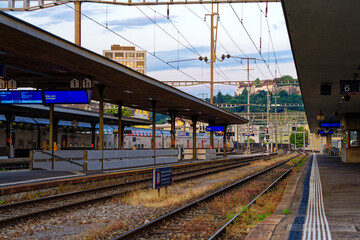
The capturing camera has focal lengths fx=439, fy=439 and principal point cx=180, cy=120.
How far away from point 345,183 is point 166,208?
9.52 m

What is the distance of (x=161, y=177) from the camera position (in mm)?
13641

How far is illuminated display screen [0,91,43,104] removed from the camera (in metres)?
19.7

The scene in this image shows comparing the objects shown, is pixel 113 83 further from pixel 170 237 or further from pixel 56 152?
pixel 170 237

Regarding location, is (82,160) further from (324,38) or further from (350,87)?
(324,38)

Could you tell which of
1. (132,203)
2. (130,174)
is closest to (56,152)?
(130,174)

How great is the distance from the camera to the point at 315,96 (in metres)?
26.7

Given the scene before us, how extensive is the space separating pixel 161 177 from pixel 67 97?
8.24 metres

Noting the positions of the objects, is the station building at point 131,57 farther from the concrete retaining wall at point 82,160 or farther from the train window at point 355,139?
the concrete retaining wall at point 82,160

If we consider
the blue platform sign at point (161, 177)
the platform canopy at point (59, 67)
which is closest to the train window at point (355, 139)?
the platform canopy at point (59, 67)

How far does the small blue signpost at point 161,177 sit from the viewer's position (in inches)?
520

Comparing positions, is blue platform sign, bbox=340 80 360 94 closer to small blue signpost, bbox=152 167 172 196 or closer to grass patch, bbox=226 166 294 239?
grass patch, bbox=226 166 294 239

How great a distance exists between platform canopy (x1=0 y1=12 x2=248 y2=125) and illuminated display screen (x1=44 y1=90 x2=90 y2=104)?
91cm

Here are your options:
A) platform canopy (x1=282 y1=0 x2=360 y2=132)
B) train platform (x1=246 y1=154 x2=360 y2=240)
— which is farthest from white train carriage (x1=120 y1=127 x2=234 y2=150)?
train platform (x1=246 y1=154 x2=360 y2=240)

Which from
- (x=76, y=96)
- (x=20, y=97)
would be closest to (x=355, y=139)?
(x=76, y=96)
